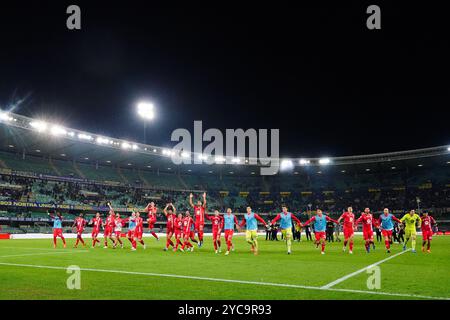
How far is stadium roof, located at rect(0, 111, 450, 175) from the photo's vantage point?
170 feet

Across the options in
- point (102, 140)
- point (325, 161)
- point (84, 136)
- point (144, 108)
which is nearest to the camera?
point (84, 136)

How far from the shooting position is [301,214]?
239ft

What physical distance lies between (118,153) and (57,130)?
47.3ft

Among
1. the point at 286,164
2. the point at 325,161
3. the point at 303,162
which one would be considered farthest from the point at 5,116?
the point at 325,161

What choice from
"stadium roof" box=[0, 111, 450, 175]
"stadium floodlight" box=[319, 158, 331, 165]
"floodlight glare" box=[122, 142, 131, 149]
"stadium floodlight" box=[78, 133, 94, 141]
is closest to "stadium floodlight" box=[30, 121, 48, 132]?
"stadium roof" box=[0, 111, 450, 175]

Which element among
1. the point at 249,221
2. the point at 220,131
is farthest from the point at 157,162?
the point at 249,221

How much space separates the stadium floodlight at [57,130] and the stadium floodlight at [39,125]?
40.7 inches

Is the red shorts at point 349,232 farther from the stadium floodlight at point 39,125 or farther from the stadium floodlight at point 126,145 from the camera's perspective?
the stadium floodlight at point 126,145

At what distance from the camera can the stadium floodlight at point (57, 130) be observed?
5238 centimetres

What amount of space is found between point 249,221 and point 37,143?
48946 mm

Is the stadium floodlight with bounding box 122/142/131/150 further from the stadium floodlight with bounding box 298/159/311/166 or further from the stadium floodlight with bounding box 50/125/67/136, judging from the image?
the stadium floodlight with bounding box 298/159/311/166

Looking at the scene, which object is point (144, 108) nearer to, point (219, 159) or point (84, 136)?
point (84, 136)

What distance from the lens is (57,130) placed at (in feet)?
173
